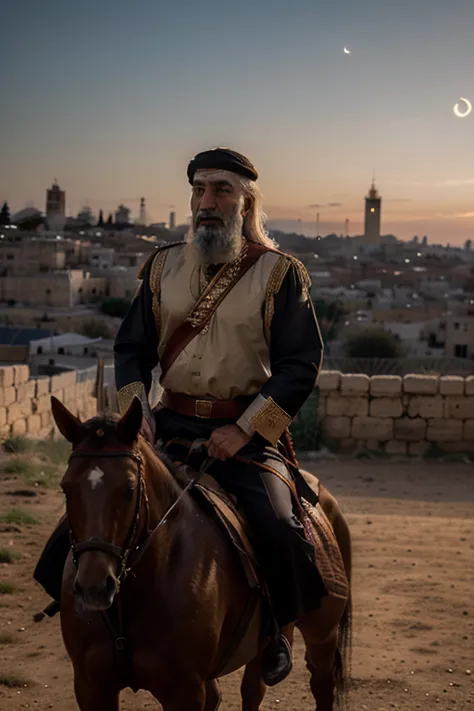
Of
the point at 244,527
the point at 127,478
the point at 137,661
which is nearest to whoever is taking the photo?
the point at 127,478

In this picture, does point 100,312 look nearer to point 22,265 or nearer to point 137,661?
point 22,265

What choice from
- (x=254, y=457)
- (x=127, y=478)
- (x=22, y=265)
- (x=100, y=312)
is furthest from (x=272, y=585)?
(x=22, y=265)

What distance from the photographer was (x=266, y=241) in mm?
4043

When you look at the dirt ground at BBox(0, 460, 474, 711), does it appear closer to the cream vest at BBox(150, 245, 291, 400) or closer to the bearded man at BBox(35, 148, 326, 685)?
A: the bearded man at BBox(35, 148, 326, 685)

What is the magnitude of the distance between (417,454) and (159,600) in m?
11.7

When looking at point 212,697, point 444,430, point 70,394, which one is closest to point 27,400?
point 70,394

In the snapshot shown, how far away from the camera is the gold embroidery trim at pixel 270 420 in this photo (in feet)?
11.6

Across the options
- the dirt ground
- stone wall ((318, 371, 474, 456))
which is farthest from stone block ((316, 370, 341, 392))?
the dirt ground

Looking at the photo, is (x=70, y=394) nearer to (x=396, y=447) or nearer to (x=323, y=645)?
(x=396, y=447)

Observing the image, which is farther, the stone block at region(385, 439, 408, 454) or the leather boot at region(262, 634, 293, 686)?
the stone block at region(385, 439, 408, 454)

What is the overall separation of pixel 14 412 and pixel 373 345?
33.7m

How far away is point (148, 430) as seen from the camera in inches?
135

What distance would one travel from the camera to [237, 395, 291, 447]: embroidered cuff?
353 centimetres

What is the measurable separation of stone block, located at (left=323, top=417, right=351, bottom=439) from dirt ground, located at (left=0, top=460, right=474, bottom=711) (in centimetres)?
Result: 350
